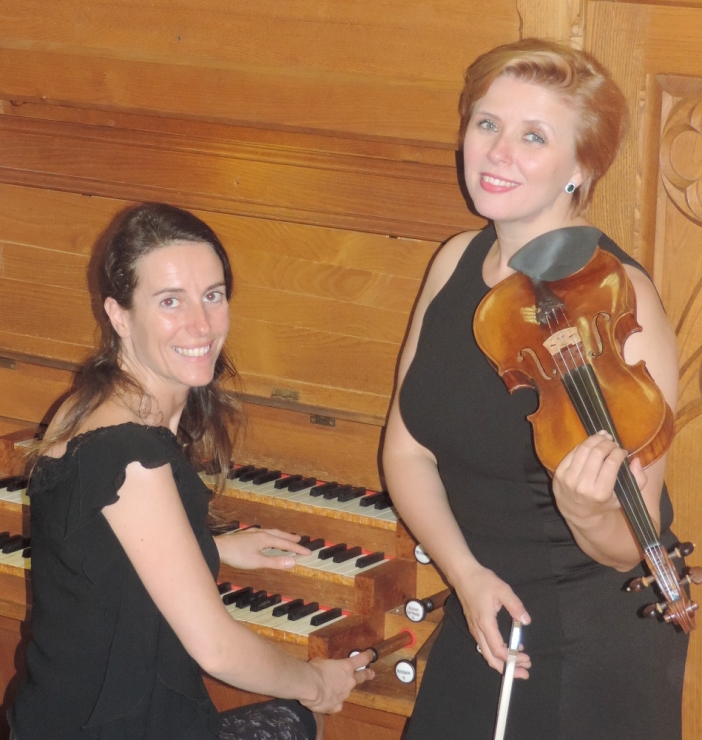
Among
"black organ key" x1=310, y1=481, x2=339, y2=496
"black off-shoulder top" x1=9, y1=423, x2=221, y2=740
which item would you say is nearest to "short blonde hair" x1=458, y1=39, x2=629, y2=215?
"black off-shoulder top" x1=9, y1=423, x2=221, y2=740

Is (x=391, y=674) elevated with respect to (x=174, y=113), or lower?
lower

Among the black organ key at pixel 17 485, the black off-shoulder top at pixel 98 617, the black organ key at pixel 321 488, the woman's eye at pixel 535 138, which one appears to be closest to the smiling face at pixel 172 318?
the black off-shoulder top at pixel 98 617

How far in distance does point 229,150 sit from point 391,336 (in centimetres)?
61

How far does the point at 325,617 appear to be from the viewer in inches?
107

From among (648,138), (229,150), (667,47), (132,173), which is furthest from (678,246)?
(132,173)

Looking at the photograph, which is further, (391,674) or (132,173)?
(132,173)

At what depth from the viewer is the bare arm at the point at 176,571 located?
6.64ft

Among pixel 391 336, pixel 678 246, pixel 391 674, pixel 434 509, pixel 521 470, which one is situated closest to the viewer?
pixel 521 470

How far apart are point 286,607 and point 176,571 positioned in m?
0.77

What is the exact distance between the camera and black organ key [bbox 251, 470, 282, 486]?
302cm

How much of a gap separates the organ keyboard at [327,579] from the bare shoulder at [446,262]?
0.69 m

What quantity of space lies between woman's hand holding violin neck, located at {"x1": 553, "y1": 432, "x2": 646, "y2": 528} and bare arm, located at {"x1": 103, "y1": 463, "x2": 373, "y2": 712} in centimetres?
67

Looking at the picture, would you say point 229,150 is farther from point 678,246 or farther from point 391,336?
point 678,246

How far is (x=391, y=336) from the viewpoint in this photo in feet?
9.41
